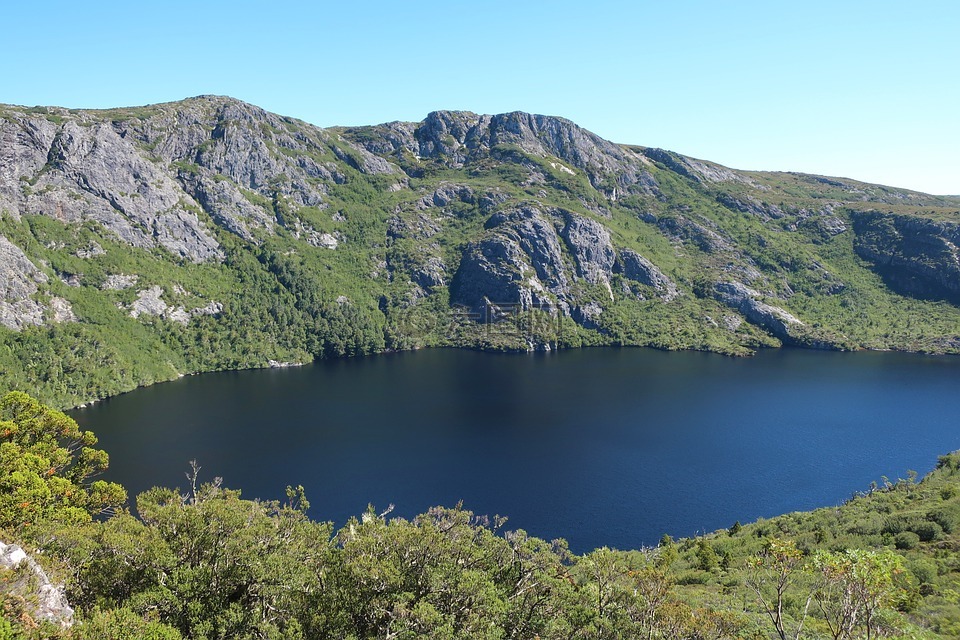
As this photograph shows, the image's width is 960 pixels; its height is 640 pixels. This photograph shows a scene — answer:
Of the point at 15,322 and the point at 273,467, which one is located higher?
the point at 15,322

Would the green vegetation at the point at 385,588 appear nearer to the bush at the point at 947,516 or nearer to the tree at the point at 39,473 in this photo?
the tree at the point at 39,473

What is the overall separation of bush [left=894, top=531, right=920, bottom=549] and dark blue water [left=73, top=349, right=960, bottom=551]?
32.0 metres

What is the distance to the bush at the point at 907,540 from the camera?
55.7 metres

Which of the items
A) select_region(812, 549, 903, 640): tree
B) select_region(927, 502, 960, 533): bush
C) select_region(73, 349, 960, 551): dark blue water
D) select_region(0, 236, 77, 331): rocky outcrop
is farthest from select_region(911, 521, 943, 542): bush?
select_region(0, 236, 77, 331): rocky outcrop

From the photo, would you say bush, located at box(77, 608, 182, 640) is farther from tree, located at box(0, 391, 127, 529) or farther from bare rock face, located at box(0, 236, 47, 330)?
bare rock face, located at box(0, 236, 47, 330)

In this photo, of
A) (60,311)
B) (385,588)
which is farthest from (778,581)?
(60,311)

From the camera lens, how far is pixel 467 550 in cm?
3828

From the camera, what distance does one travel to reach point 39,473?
163 feet

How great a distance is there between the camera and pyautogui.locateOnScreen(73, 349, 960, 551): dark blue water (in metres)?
93.5

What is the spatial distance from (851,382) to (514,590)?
186m

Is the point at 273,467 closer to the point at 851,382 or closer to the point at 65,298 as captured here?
the point at 65,298

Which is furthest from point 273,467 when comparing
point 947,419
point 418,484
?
point 947,419

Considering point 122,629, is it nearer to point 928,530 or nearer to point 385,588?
point 385,588

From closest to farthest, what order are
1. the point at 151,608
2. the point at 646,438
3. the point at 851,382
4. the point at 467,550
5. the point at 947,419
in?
the point at 151,608
the point at 467,550
the point at 646,438
the point at 947,419
the point at 851,382
